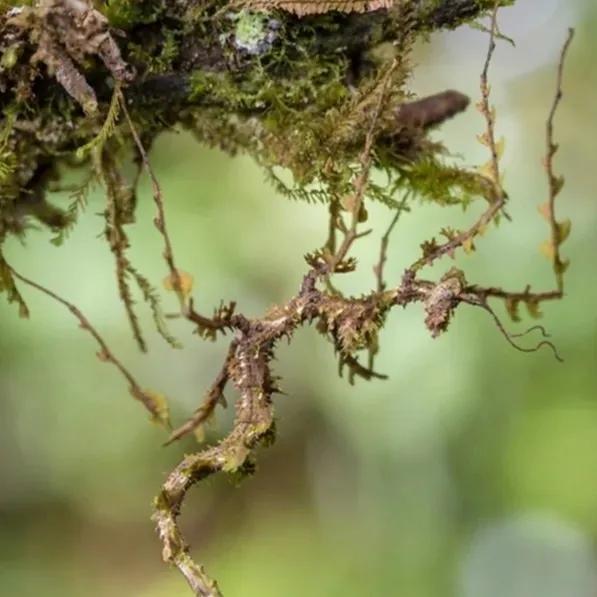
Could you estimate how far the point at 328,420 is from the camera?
1970 mm

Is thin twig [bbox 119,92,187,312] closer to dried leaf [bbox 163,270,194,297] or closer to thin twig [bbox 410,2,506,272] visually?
dried leaf [bbox 163,270,194,297]

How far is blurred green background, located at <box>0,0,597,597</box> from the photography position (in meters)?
1.76

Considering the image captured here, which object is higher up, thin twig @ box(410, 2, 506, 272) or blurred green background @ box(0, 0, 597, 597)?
blurred green background @ box(0, 0, 597, 597)

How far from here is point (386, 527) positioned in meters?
1.90

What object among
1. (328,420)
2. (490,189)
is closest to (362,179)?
(490,189)

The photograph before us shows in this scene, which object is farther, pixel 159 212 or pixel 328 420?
pixel 328 420

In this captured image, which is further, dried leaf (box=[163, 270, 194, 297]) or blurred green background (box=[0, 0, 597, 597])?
blurred green background (box=[0, 0, 597, 597])

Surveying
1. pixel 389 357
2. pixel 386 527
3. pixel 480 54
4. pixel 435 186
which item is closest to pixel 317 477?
pixel 386 527

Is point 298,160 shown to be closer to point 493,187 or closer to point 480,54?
point 493,187

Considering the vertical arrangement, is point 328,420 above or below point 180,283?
above

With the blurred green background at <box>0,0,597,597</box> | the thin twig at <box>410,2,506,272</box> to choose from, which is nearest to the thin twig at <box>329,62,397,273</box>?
the thin twig at <box>410,2,506,272</box>

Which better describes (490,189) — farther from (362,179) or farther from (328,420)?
(328,420)

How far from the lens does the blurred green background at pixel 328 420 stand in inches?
69.4

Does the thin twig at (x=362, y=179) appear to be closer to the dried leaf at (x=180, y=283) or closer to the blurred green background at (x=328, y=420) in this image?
the dried leaf at (x=180, y=283)
